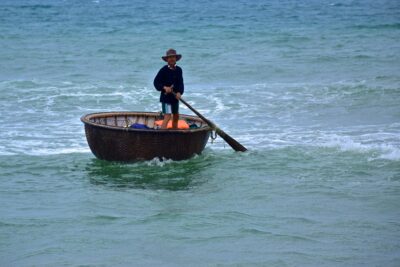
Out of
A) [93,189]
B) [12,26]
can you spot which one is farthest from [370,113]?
[12,26]

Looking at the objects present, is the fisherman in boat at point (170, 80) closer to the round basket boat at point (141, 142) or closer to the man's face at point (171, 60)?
the man's face at point (171, 60)

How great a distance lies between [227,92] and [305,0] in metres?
33.6

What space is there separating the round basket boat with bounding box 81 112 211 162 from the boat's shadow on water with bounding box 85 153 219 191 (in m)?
0.09

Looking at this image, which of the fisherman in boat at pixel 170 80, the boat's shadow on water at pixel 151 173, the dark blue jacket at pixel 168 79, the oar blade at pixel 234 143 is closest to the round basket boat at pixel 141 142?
the boat's shadow on water at pixel 151 173

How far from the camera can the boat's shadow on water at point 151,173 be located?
10180mm

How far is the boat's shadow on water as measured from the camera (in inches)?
401

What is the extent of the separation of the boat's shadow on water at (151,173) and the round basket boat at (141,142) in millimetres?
94

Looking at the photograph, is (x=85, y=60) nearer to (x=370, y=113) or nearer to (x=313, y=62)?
(x=313, y=62)

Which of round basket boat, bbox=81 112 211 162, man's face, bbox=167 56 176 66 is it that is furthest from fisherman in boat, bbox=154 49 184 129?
round basket boat, bbox=81 112 211 162

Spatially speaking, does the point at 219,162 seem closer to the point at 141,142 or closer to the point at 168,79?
the point at 141,142

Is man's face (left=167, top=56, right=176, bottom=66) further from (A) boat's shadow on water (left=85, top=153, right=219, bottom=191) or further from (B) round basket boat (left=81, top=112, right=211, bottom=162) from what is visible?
(A) boat's shadow on water (left=85, top=153, right=219, bottom=191)

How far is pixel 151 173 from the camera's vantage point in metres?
10.6

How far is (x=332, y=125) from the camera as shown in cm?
1401

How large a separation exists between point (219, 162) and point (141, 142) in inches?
48.5
